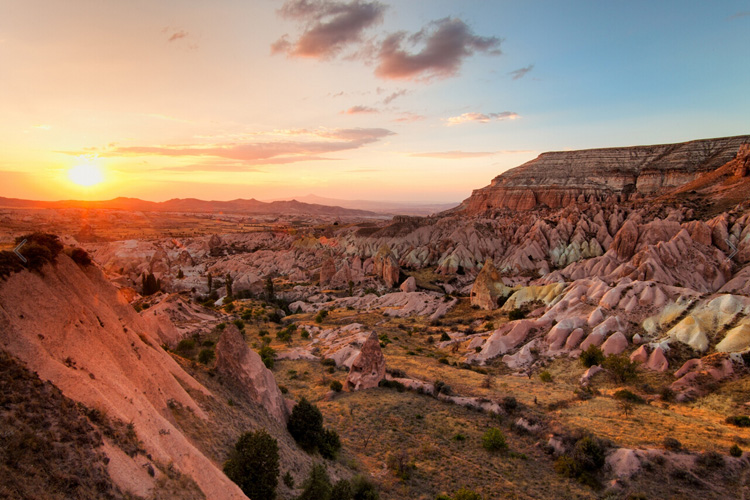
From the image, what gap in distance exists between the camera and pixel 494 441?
20.0 meters

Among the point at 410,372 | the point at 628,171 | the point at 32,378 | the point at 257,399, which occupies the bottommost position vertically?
the point at 410,372

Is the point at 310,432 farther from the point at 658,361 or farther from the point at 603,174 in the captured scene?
the point at 603,174

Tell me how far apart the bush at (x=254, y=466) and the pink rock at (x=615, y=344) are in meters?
28.7

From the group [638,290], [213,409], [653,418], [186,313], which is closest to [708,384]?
[653,418]

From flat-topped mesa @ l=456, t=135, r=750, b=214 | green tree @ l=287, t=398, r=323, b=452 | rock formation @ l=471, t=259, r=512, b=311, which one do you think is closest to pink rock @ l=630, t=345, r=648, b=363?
rock formation @ l=471, t=259, r=512, b=311

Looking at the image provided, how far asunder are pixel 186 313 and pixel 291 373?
12418 millimetres

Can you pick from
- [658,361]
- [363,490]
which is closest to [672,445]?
[658,361]

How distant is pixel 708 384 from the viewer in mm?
24438

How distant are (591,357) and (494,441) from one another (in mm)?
15186

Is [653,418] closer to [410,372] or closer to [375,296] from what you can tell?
[410,372]

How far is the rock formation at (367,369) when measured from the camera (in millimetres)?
27203

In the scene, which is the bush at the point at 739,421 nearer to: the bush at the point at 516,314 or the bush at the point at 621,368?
the bush at the point at 621,368

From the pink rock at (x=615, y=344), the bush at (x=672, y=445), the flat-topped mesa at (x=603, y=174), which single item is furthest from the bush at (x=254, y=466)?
the flat-topped mesa at (x=603, y=174)

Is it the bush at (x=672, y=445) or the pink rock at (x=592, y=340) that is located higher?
the pink rock at (x=592, y=340)
